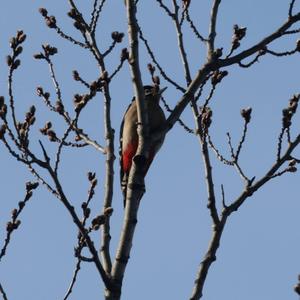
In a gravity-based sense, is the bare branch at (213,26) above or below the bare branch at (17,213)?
above

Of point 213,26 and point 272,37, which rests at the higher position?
point 213,26

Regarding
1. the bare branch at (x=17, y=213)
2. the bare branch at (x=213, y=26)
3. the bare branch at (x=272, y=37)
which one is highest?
the bare branch at (x=213, y=26)

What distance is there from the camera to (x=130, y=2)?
188 inches

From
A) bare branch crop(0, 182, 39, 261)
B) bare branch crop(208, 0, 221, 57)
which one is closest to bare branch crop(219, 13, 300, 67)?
bare branch crop(208, 0, 221, 57)

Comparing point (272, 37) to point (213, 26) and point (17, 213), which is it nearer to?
point (213, 26)

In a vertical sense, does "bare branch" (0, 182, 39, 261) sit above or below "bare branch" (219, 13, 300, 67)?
below

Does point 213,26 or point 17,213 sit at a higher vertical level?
point 213,26

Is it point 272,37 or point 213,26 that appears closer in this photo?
point 272,37

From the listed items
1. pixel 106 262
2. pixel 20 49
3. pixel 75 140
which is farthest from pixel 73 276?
pixel 75 140

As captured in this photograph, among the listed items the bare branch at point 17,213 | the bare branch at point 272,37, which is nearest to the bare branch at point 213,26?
the bare branch at point 272,37

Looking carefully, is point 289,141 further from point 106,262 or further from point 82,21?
point 82,21

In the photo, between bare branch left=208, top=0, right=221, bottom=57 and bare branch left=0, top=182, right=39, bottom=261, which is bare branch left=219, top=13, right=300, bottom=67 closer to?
bare branch left=208, top=0, right=221, bottom=57

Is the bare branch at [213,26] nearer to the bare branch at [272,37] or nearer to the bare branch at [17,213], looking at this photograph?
the bare branch at [272,37]

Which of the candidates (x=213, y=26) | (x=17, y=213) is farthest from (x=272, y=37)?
(x=17, y=213)
